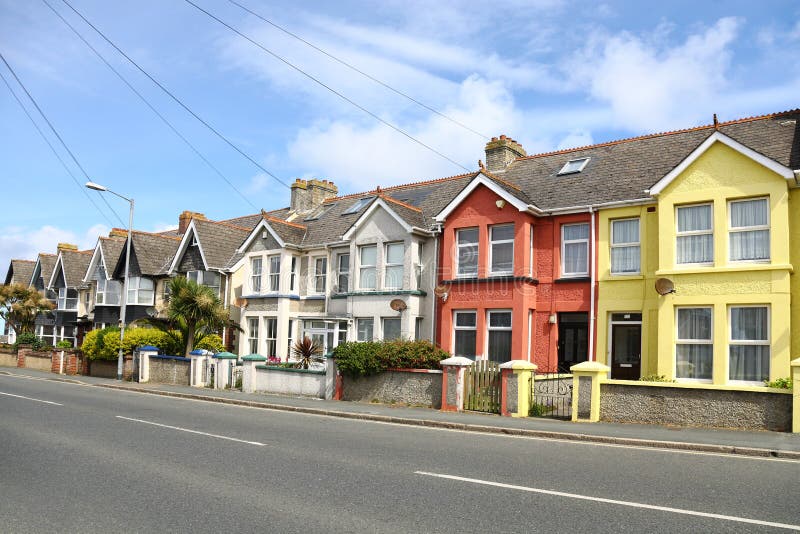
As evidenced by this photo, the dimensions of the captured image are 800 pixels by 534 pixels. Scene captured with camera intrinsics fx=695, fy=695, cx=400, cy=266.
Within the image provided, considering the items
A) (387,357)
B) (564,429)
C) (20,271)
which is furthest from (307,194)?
(20,271)

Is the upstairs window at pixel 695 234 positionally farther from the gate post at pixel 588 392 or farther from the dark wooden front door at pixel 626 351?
the gate post at pixel 588 392

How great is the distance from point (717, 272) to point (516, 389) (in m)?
6.32

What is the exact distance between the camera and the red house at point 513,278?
21.8m

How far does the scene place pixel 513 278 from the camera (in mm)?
22156

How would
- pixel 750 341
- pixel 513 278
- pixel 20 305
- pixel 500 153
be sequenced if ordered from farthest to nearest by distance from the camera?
1. pixel 20 305
2. pixel 500 153
3. pixel 513 278
4. pixel 750 341

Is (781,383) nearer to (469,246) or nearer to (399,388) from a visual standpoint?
(399,388)

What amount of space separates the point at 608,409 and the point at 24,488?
11.9m

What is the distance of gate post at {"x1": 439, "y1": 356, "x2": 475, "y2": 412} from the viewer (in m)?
18.2

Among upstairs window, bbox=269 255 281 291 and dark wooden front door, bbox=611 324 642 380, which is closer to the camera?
dark wooden front door, bbox=611 324 642 380

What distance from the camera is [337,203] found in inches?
1299

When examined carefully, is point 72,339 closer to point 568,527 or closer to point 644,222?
point 644,222

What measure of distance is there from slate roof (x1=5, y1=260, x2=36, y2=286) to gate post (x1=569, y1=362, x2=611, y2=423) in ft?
184

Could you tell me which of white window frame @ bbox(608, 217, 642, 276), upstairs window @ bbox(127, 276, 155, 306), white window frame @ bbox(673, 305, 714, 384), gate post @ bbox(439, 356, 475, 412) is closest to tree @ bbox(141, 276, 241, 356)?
upstairs window @ bbox(127, 276, 155, 306)

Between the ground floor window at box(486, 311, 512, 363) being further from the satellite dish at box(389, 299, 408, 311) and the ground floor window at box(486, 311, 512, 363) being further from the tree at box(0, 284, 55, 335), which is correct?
the tree at box(0, 284, 55, 335)
